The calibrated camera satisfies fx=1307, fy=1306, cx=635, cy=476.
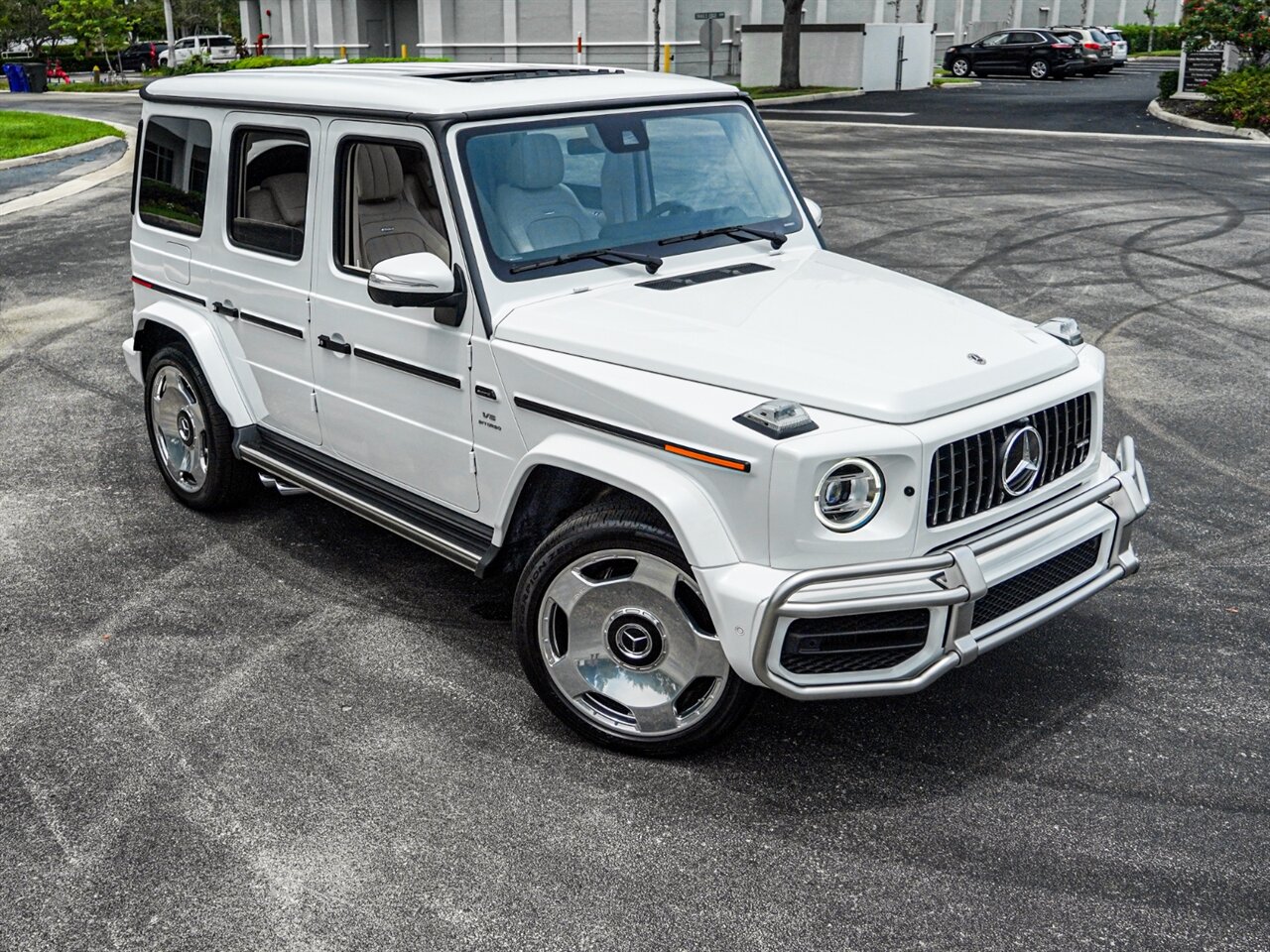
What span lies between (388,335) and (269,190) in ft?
3.71

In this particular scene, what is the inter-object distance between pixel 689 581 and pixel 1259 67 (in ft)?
94.8

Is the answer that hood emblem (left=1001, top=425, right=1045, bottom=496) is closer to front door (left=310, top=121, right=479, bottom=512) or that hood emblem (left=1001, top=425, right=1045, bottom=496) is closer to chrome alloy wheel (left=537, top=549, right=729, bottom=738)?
chrome alloy wheel (left=537, top=549, right=729, bottom=738)

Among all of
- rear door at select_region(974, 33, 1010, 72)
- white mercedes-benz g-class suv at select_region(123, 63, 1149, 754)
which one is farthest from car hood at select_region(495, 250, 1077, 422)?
rear door at select_region(974, 33, 1010, 72)

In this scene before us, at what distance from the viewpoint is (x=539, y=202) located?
15.8 ft

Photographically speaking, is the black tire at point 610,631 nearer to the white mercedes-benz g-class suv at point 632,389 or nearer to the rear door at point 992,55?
the white mercedes-benz g-class suv at point 632,389

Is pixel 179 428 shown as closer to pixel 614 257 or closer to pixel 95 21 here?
pixel 614 257

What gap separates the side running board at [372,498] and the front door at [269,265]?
0.31ft

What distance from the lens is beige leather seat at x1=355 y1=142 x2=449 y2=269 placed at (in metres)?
5.03

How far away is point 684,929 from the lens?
3.58 m

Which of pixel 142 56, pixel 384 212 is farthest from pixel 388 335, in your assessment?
pixel 142 56

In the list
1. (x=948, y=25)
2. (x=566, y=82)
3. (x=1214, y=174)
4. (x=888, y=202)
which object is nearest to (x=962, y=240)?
(x=888, y=202)

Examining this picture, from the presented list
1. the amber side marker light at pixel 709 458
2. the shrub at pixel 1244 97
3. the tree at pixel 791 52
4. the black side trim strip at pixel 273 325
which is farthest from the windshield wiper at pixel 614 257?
the tree at pixel 791 52

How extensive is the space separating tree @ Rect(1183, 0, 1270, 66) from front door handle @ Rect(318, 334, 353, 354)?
27649mm

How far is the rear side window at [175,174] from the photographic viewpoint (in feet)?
19.9
